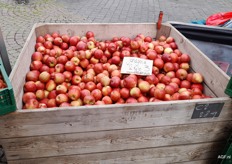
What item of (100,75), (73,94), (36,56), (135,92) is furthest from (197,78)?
(36,56)

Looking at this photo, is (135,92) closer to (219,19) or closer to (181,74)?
(181,74)

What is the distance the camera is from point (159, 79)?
234 cm

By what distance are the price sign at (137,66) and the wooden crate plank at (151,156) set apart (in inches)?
29.8

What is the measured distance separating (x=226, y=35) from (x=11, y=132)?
9.06 feet

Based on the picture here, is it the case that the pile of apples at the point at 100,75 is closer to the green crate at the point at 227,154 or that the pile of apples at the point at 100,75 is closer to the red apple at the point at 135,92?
the red apple at the point at 135,92

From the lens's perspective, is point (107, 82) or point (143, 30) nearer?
point (107, 82)

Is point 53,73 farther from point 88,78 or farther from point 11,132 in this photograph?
point 11,132

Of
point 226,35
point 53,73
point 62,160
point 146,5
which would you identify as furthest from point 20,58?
point 146,5

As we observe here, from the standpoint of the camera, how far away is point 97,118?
1.59 m

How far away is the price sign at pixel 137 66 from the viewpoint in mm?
2222

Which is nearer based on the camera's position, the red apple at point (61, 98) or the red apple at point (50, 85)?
the red apple at point (61, 98)

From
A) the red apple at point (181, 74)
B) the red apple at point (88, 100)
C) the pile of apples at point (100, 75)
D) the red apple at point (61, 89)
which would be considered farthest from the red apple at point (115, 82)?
the red apple at point (181, 74)

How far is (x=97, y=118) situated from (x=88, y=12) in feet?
18.6

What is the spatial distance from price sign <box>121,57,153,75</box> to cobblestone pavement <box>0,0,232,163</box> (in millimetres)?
3097
